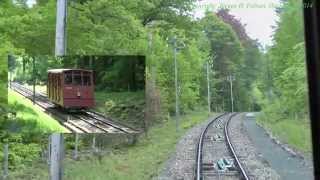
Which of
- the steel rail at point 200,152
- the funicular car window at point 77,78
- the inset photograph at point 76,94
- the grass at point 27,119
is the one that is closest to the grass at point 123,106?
the inset photograph at point 76,94

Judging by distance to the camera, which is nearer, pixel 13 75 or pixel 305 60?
pixel 305 60

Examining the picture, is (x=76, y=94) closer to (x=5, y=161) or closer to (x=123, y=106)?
(x=123, y=106)

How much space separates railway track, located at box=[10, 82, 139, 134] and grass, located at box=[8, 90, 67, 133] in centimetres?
3

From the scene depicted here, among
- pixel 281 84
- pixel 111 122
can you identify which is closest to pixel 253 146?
pixel 281 84

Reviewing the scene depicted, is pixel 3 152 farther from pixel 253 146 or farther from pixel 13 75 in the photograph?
pixel 253 146

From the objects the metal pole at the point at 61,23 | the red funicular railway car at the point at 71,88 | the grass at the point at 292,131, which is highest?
the metal pole at the point at 61,23

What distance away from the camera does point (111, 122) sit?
9.62ft

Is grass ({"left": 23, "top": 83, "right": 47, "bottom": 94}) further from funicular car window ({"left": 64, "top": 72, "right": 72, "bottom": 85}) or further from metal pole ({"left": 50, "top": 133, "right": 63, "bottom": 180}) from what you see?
metal pole ({"left": 50, "top": 133, "right": 63, "bottom": 180})

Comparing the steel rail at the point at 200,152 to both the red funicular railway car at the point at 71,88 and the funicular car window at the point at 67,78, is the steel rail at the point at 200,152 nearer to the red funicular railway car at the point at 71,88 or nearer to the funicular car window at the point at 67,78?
the red funicular railway car at the point at 71,88

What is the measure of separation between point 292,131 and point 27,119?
164 cm

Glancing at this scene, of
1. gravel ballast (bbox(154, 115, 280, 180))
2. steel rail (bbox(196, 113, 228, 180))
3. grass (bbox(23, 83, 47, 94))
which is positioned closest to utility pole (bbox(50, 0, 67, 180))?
grass (bbox(23, 83, 47, 94))

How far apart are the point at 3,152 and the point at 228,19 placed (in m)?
1.64

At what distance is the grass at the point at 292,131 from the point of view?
2.69 m

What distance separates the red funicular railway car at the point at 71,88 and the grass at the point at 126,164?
36cm
